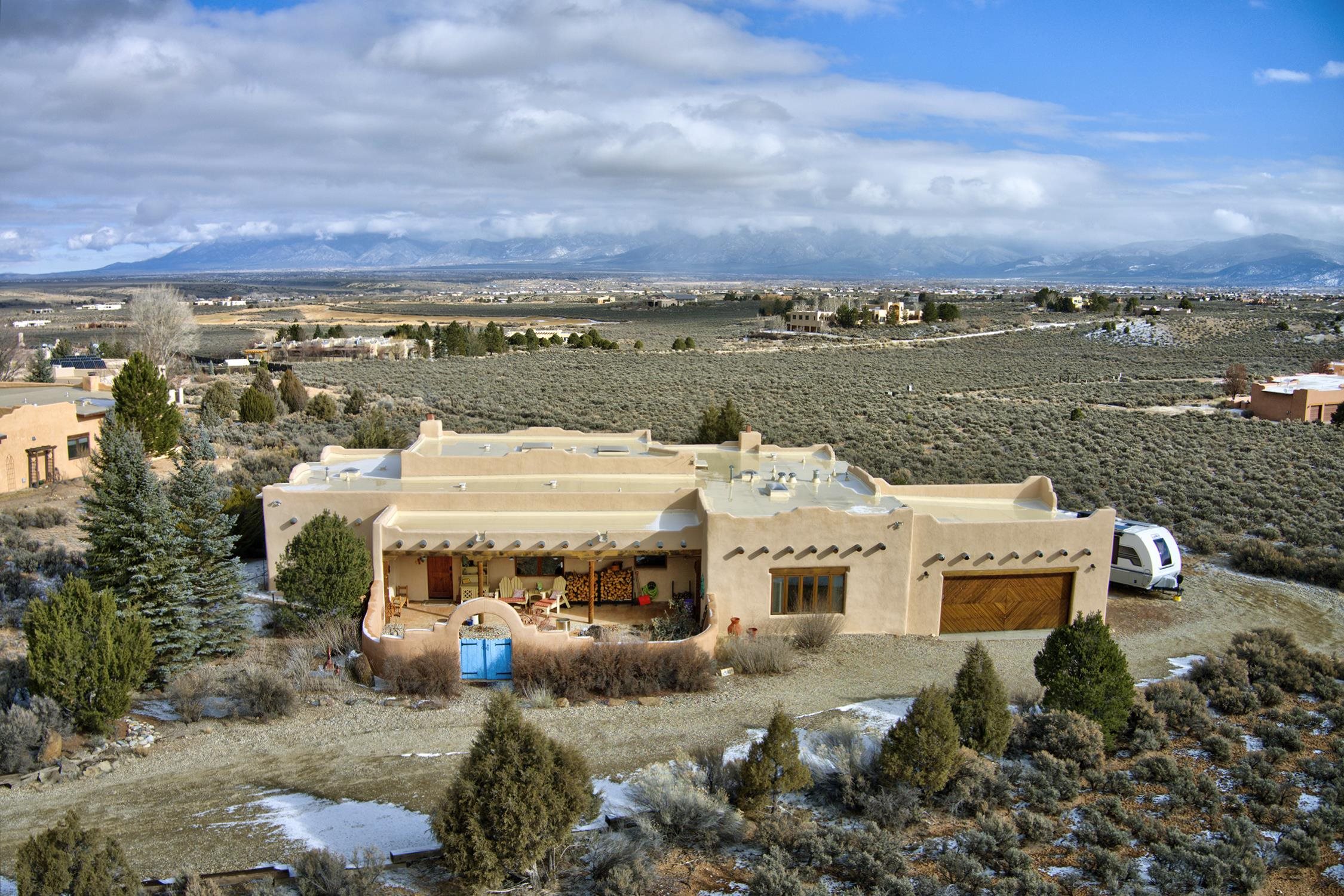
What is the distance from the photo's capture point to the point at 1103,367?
64.1 meters

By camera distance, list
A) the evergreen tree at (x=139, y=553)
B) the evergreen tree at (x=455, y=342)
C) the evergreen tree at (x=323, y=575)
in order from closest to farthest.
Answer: the evergreen tree at (x=139, y=553) < the evergreen tree at (x=323, y=575) < the evergreen tree at (x=455, y=342)

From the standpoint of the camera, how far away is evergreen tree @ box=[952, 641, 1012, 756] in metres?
12.0

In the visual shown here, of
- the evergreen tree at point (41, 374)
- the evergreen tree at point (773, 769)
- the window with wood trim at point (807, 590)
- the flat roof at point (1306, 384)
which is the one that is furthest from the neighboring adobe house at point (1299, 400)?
the evergreen tree at point (41, 374)

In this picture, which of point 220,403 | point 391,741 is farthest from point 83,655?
point 220,403

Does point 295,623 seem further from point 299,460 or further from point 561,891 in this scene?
point 299,460

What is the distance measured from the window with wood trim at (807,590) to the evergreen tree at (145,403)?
21663mm

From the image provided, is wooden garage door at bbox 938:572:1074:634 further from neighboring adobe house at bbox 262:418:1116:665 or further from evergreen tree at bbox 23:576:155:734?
evergreen tree at bbox 23:576:155:734

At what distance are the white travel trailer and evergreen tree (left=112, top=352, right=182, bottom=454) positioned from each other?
27.8 m

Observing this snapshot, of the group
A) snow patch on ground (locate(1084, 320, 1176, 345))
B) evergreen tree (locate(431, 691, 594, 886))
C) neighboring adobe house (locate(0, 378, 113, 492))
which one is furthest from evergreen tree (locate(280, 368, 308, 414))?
snow patch on ground (locate(1084, 320, 1176, 345))

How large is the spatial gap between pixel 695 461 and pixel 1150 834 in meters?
14.7

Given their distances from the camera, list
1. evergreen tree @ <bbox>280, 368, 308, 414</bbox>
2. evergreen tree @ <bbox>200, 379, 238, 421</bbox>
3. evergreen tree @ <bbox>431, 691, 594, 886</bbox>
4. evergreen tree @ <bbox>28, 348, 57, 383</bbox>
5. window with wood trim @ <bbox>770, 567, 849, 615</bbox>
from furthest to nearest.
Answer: evergreen tree @ <bbox>280, 368, 308, 414</bbox>
evergreen tree @ <bbox>28, 348, 57, 383</bbox>
evergreen tree @ <bbox>200, 379, 238, 421</bbox>
window with wood trim @ <bbox>770, 567, 849, 615</bbox>
evergreen tree @ <bbox>431, 691, 594, 886</bbox>

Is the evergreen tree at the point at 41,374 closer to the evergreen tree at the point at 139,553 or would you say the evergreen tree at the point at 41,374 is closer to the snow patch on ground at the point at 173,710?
the evergreen tree at the point at 139,553

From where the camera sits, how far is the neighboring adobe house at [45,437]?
26.7m

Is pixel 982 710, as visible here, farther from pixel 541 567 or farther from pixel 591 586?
pixel 541 567
